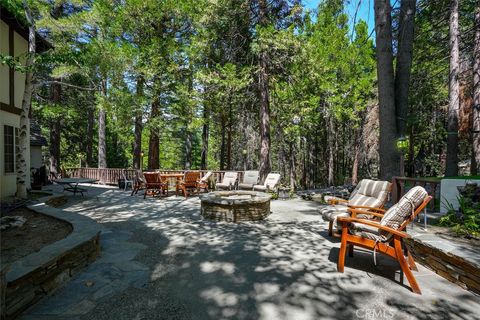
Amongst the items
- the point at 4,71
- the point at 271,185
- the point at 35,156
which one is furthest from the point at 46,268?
the point at 35,156

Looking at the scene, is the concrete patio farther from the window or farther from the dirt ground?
the window

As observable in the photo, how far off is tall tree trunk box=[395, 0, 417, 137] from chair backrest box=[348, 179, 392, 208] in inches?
46.4

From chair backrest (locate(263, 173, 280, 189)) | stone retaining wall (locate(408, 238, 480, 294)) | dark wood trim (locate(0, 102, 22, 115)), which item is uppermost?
dark wood trim (locate(0, 102, 22, 115))

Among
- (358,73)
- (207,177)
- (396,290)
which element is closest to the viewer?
(396,290)

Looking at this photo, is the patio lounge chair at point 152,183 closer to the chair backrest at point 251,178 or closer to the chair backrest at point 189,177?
the chair backrest at point 189,177

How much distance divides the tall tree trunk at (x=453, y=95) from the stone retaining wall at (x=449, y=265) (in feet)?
23.0

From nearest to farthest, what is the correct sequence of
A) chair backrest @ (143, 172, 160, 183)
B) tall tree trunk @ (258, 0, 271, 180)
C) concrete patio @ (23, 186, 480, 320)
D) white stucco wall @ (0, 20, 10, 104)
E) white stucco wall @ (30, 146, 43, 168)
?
concrete patio @ (23, 186, 480, 320) → white stucco wall @ (0, 20, 10, 104) → chair backrest @ (143, 172, 160, 183) → tall tree trunk @ (258, 0, 271, 180) → white stucco wall @ (30, 146, 43, 168)

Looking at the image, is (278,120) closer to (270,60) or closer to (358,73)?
(270,60)

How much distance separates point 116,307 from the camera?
90.2 inches

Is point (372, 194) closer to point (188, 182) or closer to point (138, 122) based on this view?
point (188, 182)

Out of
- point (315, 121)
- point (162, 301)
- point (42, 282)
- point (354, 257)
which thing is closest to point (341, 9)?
point (354, 257)

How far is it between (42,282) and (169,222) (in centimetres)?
310

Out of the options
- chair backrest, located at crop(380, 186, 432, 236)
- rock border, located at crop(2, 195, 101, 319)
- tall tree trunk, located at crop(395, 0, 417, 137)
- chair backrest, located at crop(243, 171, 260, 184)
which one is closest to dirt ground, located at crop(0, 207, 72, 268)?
rock border, located at crop(2, 195, 101, 319)

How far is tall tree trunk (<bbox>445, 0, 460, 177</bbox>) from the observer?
8.35 m
